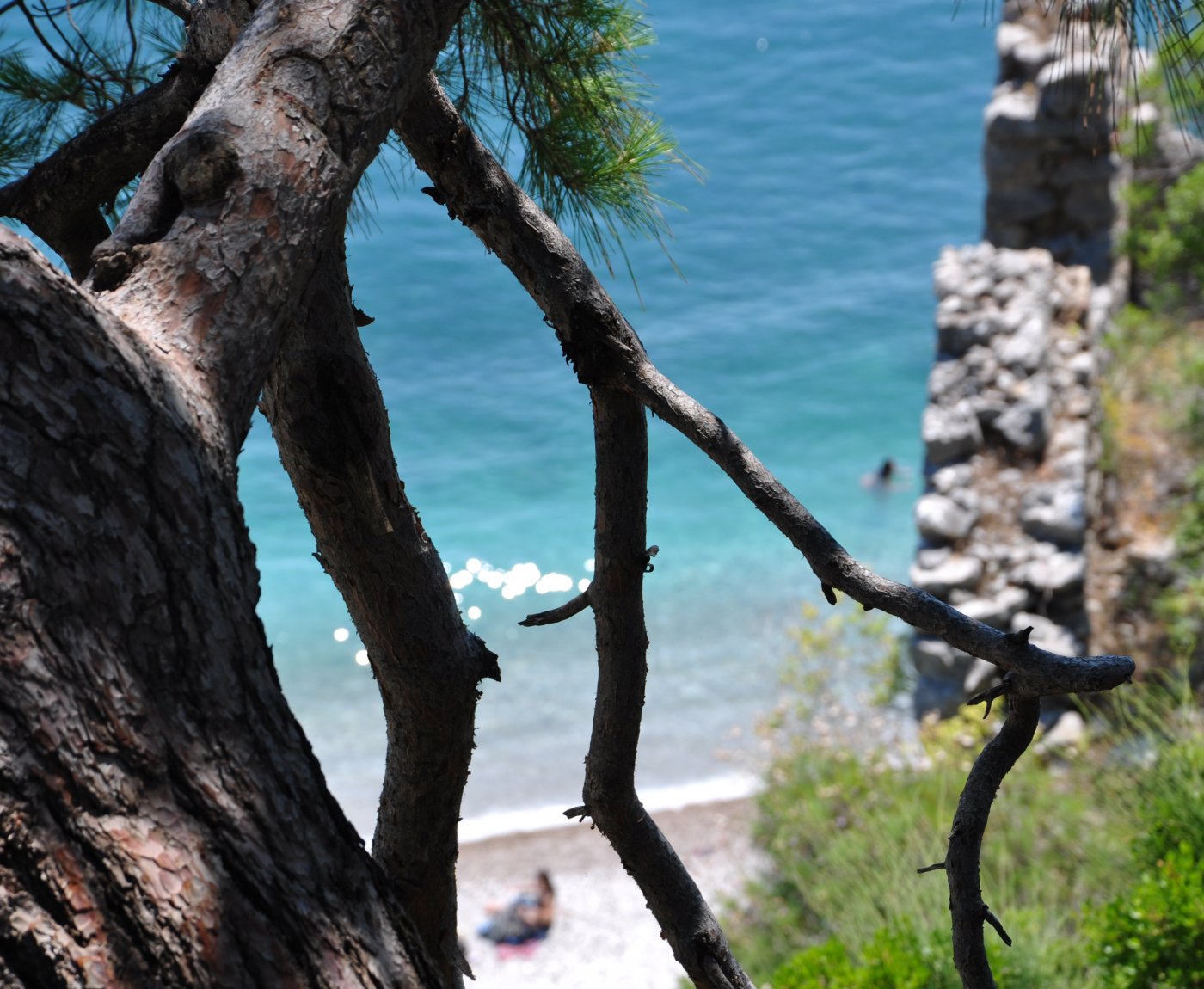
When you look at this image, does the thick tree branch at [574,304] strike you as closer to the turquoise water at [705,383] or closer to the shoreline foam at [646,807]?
the shoreline foam at [646,807]

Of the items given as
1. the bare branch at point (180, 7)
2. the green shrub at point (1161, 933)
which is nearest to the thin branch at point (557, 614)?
the bare branch at point (180, 7)

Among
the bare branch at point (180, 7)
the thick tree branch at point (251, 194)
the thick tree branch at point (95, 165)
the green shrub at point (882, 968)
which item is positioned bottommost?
the green shrub at point (882, 968)

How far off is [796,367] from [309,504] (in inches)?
433

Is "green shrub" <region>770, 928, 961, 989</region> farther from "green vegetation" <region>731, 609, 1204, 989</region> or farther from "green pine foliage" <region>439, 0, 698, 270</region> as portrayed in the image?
"green pine foliage" <region>439, 0, 698, 270</region>

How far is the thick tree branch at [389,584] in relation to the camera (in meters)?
1.67

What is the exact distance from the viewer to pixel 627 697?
1760mm

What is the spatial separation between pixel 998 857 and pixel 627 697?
354cm

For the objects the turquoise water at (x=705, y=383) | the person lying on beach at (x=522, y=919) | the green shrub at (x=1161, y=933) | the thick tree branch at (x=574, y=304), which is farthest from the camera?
the turquoise water at (x=705, y=383)

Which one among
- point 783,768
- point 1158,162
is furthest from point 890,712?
point 1158,162

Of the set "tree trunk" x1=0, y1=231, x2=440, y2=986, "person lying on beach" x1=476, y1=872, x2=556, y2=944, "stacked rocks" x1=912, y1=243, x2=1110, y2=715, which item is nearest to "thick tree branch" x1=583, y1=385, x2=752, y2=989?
"tree trunk" x1=0, y1=231, x2=440, y2=986

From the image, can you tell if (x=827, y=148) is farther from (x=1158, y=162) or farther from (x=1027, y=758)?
(x=1027, y=758)

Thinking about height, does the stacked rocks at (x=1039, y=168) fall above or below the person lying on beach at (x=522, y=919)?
above

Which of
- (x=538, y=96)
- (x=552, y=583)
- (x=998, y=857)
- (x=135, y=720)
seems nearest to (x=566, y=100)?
(x=538, y=96)

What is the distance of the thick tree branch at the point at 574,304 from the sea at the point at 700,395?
0.90 m
